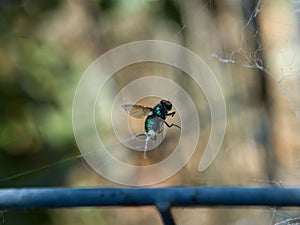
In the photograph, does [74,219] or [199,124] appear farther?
[199,124]

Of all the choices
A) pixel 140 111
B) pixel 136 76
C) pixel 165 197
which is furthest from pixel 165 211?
pixel 136 76

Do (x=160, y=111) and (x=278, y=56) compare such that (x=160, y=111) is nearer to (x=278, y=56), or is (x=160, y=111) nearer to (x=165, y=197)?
(x=278, y=56)

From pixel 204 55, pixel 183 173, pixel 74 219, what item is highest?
pixel 204 55

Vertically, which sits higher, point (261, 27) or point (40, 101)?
point (261, 27)

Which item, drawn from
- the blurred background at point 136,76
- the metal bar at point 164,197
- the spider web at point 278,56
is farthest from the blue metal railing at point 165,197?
the spider web at point 278,56

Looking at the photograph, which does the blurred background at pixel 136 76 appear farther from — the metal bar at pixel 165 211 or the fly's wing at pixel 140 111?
the metal bar at pixel 165 211

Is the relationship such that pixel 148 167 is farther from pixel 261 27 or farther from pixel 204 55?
pixel 261 27

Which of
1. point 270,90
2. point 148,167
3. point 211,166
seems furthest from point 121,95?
point 270,90
